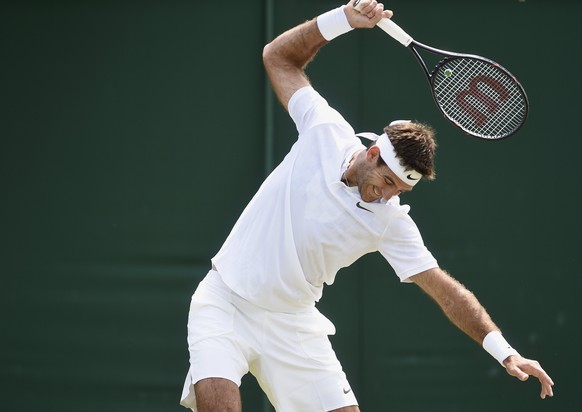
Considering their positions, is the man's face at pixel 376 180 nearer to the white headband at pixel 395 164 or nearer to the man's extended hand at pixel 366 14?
the white headband at pixel 395 164

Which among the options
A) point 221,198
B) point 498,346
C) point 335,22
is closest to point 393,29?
point 335,22

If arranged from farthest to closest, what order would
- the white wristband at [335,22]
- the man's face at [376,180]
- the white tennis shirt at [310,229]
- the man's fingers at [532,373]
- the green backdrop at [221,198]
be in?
the green backdrop at [221,198] < the white wristband at [335,22] < the white tennis shirt at [310,229] < the man's face at [376,180] < the man's fingers at [532,373]

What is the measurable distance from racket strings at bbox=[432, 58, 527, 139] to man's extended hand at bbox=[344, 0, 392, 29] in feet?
1.06

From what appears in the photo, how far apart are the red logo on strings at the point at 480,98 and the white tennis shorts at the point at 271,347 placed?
40.0 inches

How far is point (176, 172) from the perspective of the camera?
6035 mm

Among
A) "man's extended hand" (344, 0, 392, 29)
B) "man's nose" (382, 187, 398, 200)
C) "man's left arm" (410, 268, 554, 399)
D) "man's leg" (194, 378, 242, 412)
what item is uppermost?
"man's extended hand" (344, 0, 392, 29)

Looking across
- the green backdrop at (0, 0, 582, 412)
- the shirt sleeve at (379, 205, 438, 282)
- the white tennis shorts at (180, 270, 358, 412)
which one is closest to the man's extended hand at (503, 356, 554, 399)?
the shirt sleeve at (379, 205, 438, 282)

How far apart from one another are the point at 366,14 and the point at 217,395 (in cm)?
153

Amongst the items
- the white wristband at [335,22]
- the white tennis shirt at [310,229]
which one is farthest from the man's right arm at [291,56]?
the white tennis shirt at [310,229]

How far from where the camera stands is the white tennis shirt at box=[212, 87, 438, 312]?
4.40m

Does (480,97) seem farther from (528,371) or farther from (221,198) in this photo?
(221,198)

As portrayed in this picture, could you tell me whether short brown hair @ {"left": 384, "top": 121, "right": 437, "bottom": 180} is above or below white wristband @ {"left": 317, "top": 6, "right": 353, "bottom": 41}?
below

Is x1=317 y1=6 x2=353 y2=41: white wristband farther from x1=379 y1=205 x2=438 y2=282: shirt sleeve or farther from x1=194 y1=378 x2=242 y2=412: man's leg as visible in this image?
Answer: x1=194 y1=378 x2=242 y2=412: man's leg

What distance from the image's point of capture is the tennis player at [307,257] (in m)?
4.36
